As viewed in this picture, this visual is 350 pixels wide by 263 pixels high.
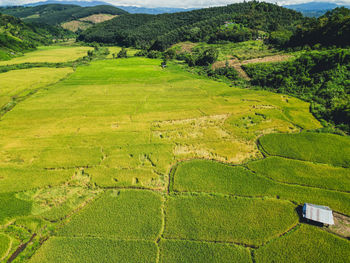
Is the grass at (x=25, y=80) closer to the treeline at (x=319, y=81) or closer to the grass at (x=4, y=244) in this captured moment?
the grass at (x=4, y=244)

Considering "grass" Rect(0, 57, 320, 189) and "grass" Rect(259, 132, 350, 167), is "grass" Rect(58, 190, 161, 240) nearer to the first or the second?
"grass" Rect(0, 57, 320, 189)

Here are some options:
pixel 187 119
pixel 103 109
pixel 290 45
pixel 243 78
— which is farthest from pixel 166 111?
pixel 290 45

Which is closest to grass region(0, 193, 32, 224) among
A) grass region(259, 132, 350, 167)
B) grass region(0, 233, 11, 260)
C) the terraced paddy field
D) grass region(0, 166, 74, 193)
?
the terraced paddy field

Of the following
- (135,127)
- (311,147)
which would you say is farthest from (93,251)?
(311,147)

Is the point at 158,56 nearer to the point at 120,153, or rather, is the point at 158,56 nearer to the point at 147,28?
the point at 147,28

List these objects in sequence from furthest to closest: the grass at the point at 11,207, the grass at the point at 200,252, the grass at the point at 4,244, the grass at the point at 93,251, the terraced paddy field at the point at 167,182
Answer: the grass at the point at 11,207 < the terraced paddy field at the point at 167,182 < the grass at the point at 4,244 < the grass at the point at 93,251 < the grass at the point at 200,252

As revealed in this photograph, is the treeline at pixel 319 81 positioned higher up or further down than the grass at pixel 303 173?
higher up

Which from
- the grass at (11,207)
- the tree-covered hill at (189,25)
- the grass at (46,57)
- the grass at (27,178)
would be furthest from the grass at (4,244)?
the tree-covered hill at (189,25)
